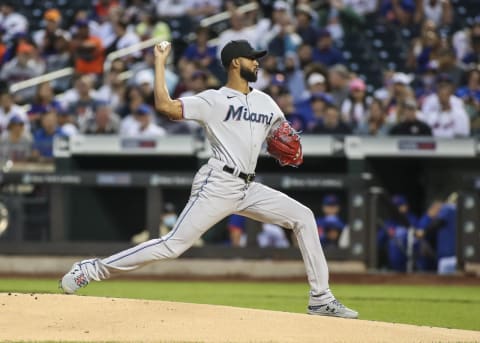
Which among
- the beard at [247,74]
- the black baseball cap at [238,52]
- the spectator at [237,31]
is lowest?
the beard at [247,74]

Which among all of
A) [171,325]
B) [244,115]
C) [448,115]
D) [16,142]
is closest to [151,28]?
[16,142]

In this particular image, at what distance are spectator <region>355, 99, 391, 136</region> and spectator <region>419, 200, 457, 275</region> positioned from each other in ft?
3.90

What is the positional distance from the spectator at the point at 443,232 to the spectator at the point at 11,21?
7.91 metres

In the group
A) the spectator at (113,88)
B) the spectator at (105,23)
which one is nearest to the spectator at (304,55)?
the spectator at (113,88)

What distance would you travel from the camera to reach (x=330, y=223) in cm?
1400

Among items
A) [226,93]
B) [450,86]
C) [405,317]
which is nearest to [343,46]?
[450,86]

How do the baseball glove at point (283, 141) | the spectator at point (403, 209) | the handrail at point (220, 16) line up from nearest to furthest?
1. the baseball glove at point (283, 141)
2. the spectator at point (403, 209)
3. the handrail at point (220, 16)

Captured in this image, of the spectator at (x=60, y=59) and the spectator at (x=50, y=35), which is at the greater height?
the spectator at (x=50, y=35)

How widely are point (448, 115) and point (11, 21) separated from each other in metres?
8.02

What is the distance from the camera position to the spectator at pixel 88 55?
58.1 feet

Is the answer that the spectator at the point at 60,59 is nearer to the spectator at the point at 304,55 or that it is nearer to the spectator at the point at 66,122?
the spectator at the point at 66,122

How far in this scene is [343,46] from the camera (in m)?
17.5

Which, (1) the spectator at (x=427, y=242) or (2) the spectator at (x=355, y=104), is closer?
(1) the spectator at (x=427, y=242)

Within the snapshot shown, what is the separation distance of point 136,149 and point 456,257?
3.95 meters
